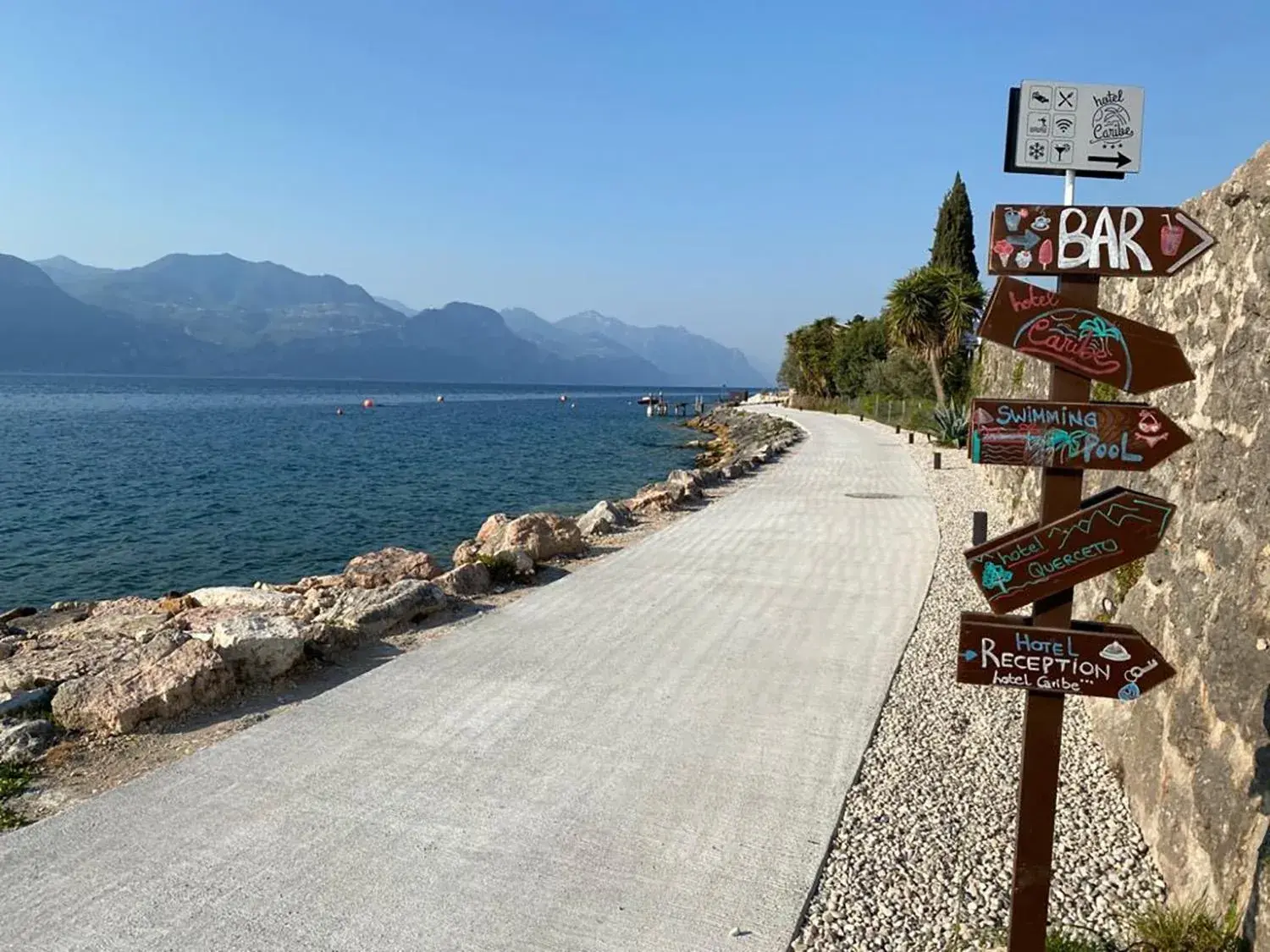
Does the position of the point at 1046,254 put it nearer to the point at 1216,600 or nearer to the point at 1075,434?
the point at 1075,434

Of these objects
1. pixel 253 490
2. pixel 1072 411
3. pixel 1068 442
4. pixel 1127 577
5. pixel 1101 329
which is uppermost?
pixel 1101 329

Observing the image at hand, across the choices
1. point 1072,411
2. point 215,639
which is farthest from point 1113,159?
point 215,639

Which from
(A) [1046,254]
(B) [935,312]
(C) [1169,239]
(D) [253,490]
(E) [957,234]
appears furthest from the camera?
(E) [957,234]

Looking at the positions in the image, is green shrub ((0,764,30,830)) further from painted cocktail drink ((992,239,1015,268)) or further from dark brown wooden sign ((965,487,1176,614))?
painted cocktail drink ((992,239,1015,268))

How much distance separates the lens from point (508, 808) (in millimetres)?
4695

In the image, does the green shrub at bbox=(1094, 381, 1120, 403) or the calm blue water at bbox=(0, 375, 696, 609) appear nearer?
the green shrub at bbox=(1094, 381, 1120, 403)

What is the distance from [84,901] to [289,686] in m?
2.84

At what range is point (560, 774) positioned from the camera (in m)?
5.11

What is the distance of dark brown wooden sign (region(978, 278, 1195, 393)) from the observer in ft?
→ 10.2

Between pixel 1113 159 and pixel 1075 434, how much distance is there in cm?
102

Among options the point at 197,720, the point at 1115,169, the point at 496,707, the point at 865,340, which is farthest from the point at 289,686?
the point at 865,340

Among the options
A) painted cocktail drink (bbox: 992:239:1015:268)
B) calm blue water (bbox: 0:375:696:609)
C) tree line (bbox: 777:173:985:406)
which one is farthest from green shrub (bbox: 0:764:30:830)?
tree line (bbox: 777:173:985:406)

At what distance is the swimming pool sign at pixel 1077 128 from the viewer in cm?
315

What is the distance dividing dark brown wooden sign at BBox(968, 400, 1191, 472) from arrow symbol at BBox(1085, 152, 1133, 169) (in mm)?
890
